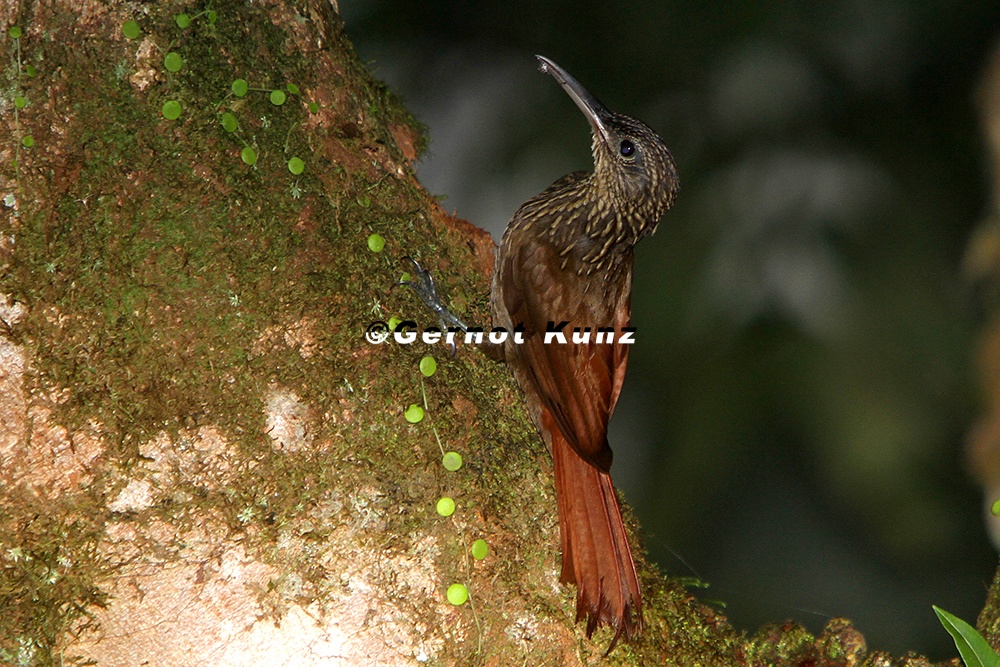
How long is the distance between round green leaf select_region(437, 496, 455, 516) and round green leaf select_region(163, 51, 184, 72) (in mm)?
925

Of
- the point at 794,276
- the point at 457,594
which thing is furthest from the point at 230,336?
the point at 794,276

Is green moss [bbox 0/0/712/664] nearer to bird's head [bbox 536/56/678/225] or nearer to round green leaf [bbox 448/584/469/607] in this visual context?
round green leaf [bbox 448/584/469/607]

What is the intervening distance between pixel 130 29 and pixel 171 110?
17cm

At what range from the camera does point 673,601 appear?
159cm

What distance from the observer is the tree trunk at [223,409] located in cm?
126

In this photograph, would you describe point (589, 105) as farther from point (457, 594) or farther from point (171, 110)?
point (457, 594)

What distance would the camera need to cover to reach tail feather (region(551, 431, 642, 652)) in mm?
1412

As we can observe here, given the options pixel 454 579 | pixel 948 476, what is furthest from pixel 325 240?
pixel 948 476

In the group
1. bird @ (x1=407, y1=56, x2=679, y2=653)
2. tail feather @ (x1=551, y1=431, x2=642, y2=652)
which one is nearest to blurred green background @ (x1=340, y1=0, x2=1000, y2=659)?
bird @ (x1=407, y1=56, x2=679, y2=653)

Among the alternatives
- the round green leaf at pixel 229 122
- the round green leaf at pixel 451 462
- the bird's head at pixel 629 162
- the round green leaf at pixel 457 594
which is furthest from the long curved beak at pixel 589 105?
the round green leaf at pixel 457 594

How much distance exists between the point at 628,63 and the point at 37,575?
80.1 inches

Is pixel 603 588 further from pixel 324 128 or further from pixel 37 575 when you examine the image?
pixel 324 128

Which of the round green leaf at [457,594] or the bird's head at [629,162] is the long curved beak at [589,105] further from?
the round green leaf at [457,594]

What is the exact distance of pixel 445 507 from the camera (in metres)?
1.34
